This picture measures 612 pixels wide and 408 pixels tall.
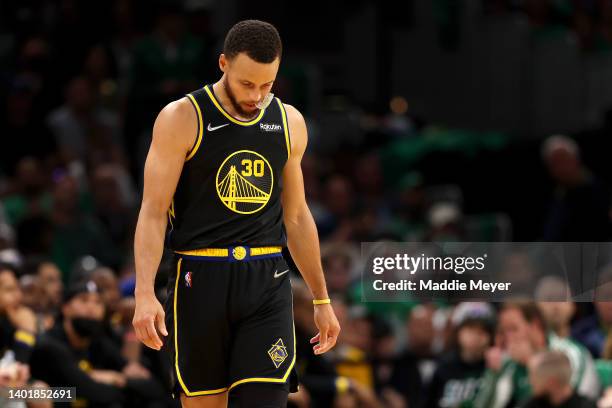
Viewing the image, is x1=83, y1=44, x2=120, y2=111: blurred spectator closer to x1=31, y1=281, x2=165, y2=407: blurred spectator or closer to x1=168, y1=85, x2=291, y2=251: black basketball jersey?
x1=31, y1=281, x2=165, y2=407: blurred spectator

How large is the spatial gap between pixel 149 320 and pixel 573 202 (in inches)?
275

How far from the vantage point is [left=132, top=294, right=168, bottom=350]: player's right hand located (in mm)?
5230

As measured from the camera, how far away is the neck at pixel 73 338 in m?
8.23

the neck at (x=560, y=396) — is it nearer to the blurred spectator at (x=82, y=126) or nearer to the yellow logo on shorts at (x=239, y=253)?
the yellow logo on shorts at (x=239, y=253)

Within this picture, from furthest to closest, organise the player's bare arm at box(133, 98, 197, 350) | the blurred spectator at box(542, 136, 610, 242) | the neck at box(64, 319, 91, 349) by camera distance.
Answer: the blurred spectator at box(542, 136, 610, 242) < the neck at box(64, 319, 91, 349) < the player's bare arm at box(133, 98, 197, 350)

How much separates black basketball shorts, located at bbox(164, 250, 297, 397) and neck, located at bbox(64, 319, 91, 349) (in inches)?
110

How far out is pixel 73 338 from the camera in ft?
27.1

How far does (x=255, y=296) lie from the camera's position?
5488 mm

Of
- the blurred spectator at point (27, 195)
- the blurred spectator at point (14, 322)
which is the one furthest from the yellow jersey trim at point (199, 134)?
the blurred spectator at point (27, 195)

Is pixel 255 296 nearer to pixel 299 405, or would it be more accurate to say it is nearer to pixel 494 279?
pixel 494 279

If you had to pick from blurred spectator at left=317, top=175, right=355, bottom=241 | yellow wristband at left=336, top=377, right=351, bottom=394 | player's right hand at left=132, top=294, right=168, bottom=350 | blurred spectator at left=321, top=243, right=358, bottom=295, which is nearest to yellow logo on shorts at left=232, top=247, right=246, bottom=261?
player's right hand at left=132, top=294, right=168, bottom=350

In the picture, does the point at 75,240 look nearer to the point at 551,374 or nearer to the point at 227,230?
the point at 551,374

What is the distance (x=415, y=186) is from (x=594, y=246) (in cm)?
590

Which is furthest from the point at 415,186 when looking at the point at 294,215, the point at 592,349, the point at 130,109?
the point at 294,215
